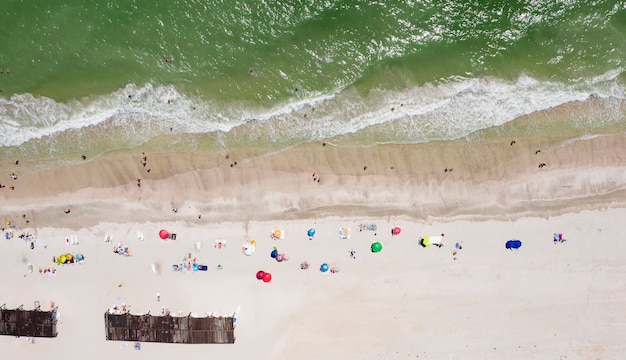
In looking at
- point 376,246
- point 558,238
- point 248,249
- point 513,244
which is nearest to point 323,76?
point 376,246

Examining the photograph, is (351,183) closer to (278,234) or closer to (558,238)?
(278,234)

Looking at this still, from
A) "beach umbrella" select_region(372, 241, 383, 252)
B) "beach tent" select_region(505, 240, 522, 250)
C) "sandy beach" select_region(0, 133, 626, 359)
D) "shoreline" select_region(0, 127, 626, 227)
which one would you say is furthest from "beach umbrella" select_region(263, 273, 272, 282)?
"beach tent" select_region(505, 240, 522, 250)

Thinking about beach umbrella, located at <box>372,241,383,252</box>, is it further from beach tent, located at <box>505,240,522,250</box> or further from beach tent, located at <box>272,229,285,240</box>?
beach tent, located at <box>505,240,522,250</box>

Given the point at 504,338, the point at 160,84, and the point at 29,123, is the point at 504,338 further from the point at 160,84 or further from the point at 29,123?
the point at 29,123

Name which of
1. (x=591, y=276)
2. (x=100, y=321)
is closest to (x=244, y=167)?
(x=100, y=321)

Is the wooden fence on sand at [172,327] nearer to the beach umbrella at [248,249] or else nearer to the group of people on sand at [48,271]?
the beach umbrella at [248,249]

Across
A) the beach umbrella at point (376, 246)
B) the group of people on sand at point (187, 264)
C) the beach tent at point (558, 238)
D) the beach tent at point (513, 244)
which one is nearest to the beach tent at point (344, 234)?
the beach umbrella at point (376, 246)
